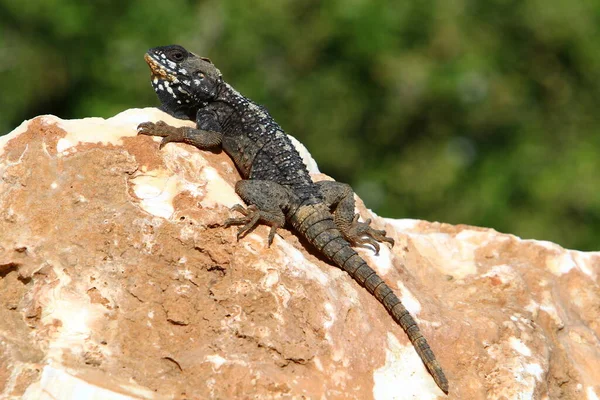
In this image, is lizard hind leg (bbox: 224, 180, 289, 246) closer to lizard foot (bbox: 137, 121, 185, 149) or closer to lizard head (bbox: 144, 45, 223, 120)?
lizard foot (bbox: 137, 121, 185, 149)

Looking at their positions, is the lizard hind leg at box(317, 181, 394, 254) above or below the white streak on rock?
above

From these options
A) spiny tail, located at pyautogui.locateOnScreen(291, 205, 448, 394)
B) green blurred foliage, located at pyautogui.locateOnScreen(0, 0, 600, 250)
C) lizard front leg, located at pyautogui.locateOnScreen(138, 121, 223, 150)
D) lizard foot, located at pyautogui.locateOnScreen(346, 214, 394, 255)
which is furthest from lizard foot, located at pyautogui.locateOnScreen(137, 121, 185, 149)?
green blurred foliage, located at pyautogui.locateOnScreen(0, 0, 600, 250)

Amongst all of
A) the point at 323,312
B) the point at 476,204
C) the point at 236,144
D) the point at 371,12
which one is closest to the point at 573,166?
the point at 476,204

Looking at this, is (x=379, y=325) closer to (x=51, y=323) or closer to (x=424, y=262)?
(x=424, y=262)

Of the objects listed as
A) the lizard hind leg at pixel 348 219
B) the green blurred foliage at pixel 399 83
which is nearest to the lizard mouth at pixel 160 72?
the lizard hind leg at pixel 348 219

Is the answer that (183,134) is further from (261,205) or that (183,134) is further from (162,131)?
(261,205)

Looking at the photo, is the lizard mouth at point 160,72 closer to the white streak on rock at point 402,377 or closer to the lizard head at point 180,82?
the lizard head at point 180,82

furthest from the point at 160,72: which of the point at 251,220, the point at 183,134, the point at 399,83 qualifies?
the point at 399,83
